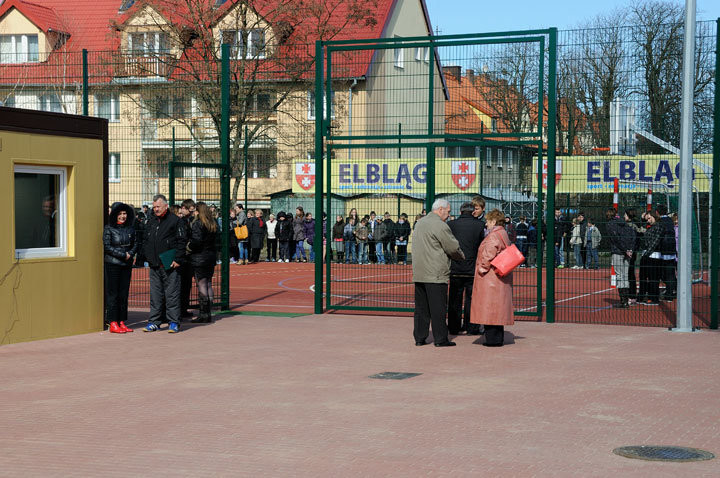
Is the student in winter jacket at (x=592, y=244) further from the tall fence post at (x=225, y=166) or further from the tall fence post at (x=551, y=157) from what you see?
the tall fence post at (x=225, y=166)

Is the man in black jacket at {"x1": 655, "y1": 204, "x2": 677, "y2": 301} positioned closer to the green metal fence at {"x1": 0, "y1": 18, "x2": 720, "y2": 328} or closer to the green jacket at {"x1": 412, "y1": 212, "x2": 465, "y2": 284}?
the green metal fence at {"x1": 0, "y1": 18, "x2": 720, "y2": 328}

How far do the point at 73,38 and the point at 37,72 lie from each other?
2831 cm

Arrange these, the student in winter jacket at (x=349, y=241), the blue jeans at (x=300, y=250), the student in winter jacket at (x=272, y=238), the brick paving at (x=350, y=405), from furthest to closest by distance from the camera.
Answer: the student in winter jacket at (x=272, y=238), the blue jeans at (x=300, y=250), the student in winter jacket at (x=349, y=241), the brick paving at (x=350, y=405)

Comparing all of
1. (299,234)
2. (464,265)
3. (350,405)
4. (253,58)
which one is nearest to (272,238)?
(299,234)

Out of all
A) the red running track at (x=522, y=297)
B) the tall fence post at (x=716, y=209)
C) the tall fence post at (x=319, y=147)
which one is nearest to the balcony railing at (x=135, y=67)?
the red running track at (x=522, y=297)

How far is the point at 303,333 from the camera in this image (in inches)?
540

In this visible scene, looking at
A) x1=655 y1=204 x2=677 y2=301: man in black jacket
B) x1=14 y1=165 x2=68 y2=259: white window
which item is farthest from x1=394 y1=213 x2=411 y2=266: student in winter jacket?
x1=14 y1=165 x2=68 y2=259: white window

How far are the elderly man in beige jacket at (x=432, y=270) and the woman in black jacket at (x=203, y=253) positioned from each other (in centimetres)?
368

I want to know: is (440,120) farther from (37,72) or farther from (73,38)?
(73,38)

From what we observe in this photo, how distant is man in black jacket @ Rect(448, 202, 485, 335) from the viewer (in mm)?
13461

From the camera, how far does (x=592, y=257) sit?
50.3 ft

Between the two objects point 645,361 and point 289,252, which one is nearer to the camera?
point 645,361

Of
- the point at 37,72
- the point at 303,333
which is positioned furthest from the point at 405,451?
the point at 37,72

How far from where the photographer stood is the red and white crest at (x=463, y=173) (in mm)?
15531
